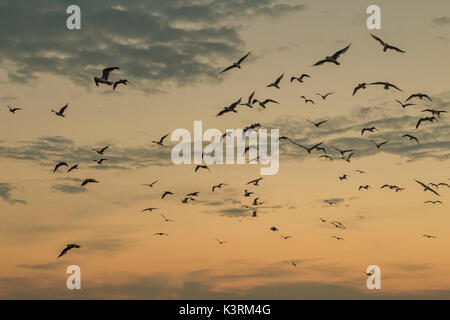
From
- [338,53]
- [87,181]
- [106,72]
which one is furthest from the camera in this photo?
[87,181]

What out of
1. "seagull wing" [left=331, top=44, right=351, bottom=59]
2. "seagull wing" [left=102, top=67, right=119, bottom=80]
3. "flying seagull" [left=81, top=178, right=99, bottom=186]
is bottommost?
"flying seagull" [left=81, top=178, right=99, bottom=186]

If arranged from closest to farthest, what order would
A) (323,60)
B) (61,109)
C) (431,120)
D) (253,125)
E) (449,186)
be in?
(323,60)
(61,109)
(431,120)
(253,125)
(449,186)

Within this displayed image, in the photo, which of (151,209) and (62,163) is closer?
(62,163)

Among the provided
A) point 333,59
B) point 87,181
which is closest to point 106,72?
point 87,181

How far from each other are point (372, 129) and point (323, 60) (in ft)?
84.5

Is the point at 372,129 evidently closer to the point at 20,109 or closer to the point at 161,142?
the point at 161,142

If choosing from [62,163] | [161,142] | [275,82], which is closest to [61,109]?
[62,163]

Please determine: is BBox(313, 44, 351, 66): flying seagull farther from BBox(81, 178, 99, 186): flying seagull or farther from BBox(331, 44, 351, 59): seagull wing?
BBox(81, 178, 99, 186): flying seagull

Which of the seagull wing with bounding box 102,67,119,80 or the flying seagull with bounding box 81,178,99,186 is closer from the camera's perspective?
the seagull wing with bounding box 102,67,119,80

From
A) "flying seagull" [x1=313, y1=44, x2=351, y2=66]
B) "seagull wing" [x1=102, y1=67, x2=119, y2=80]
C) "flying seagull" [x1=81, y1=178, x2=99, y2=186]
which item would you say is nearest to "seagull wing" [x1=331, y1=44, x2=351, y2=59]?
"flying seagull" [x1=313, y1=44, x2=351, y2=66]

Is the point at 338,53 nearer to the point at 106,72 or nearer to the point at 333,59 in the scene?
the point at 333,59

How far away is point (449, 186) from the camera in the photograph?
85875mm

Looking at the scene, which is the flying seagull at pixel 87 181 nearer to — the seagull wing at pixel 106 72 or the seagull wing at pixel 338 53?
the seagull wing at pixel 106 72

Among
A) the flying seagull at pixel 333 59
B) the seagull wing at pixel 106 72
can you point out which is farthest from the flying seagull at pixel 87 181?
the flying seagull at pixel 333 59
